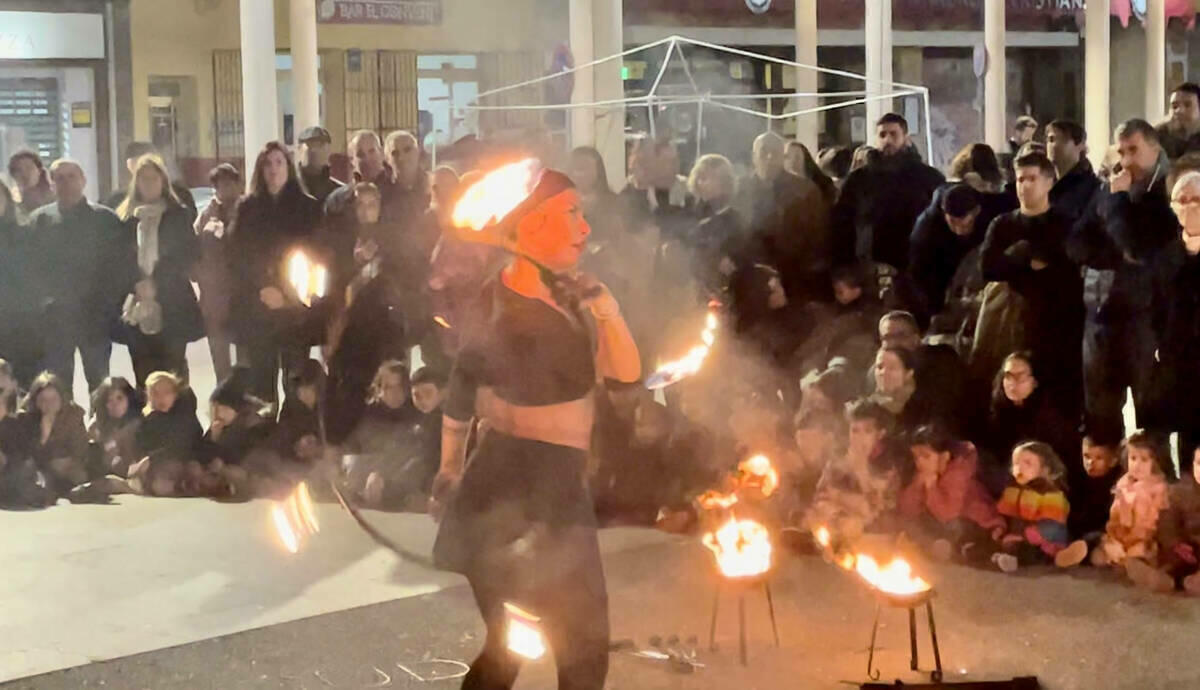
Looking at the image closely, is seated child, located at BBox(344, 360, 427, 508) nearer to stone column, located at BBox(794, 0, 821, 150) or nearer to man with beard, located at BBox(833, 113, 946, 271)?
man with beard, located at BBox(833, 113, 946, 271)

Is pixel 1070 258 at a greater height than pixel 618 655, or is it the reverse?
pixel 1070 258

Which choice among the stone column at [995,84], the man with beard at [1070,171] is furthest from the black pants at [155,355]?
the stone column at [995,84]

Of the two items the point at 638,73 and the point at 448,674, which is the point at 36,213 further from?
the point at 638,73

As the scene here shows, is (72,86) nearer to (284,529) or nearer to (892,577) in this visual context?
(284,529)

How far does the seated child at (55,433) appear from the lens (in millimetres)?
7718

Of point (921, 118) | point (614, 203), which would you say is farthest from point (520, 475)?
point (921, 118)

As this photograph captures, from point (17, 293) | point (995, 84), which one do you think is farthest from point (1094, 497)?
point (995, 84)

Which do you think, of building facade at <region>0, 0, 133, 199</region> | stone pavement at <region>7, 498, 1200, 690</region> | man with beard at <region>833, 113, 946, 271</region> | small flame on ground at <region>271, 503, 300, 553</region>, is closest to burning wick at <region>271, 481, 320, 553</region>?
small flame on ground at <region>271, 503, 300, 553</region>

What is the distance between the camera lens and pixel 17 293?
317 inches

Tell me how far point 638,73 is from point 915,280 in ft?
22.6

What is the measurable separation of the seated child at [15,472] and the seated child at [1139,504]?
192 inches

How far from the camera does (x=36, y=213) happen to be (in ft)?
26.5

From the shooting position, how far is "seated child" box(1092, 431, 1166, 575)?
19.1 ft

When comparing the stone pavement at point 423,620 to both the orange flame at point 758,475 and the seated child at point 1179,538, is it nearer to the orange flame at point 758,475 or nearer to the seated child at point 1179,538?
the seated child at point 1179,538
